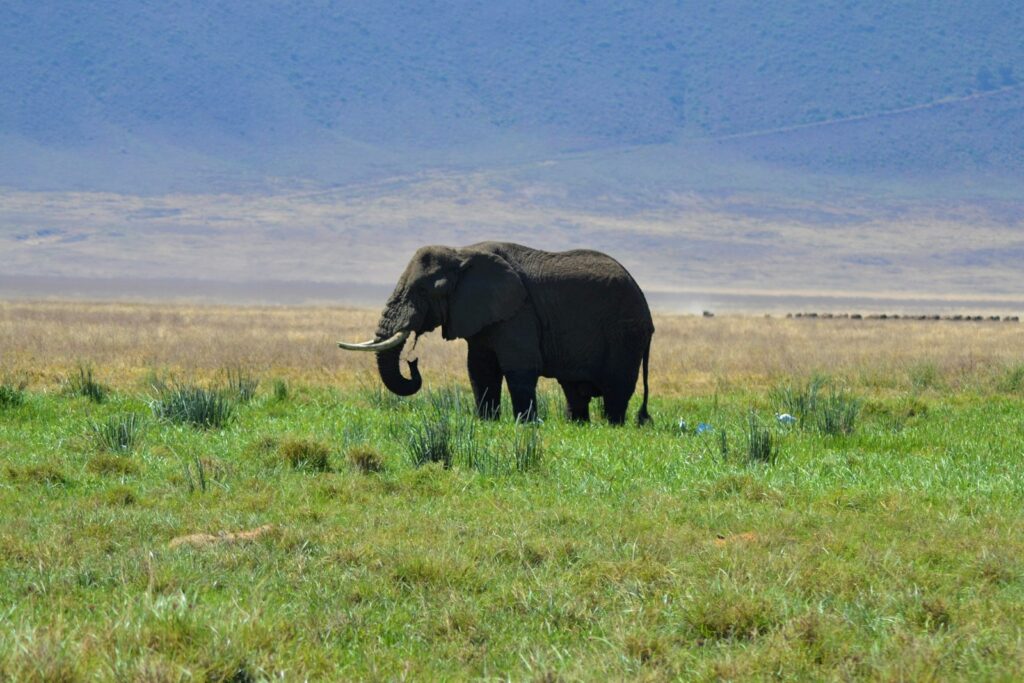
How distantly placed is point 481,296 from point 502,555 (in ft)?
25.0

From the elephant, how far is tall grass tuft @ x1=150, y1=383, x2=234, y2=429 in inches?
76.4

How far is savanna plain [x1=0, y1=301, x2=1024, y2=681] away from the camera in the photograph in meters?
6.34

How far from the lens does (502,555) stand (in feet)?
26.6

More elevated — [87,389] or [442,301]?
[442,301]

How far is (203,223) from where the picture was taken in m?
118

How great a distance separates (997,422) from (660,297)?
232 feet

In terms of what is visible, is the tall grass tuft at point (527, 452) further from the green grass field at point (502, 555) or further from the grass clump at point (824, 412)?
the grass clump at point (824, 412)

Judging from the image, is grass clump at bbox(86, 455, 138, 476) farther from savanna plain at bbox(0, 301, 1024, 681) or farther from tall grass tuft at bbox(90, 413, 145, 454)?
tall grass tuft at bbox(90, 413, 145, 454)

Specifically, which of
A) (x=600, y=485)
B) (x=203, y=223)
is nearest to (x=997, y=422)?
(x=600, y=485)

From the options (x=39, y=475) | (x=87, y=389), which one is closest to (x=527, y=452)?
(x=39, y=475)

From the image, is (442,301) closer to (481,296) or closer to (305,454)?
(481,296)

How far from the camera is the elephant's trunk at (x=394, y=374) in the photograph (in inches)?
616

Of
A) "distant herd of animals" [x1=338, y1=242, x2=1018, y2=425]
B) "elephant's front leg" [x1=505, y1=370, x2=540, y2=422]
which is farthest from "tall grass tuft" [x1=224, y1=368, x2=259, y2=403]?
"elephant's front leg" [x1=505, y1=370, x2=540, y2=422]

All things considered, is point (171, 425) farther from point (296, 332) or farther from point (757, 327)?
point (757, 327)
